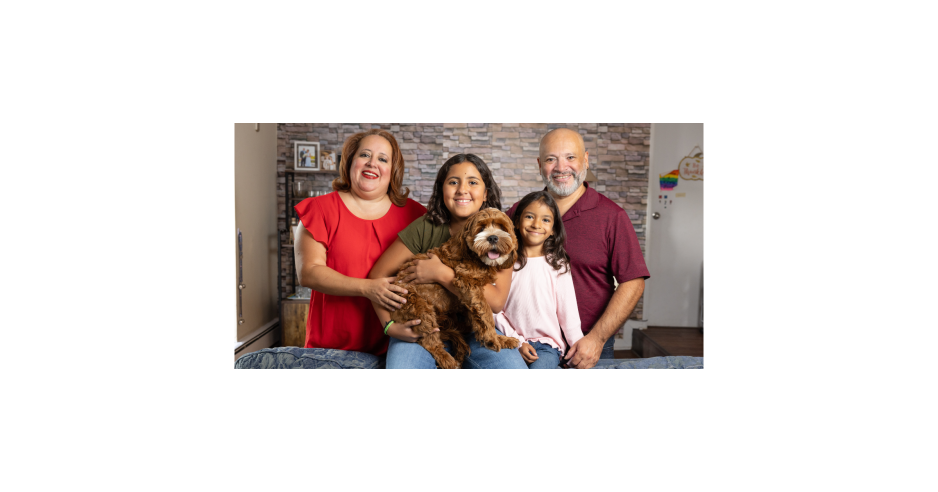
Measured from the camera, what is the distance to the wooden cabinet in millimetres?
2857

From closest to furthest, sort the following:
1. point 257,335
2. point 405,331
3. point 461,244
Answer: point 461,244 < point 405,331 < point 257,335

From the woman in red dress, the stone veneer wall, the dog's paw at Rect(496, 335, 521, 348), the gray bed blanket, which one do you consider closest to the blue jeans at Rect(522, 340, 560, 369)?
the dog's paw at Rect(496, 335, 521, 348)

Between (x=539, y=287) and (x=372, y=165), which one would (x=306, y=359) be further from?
(x=539, y=287)

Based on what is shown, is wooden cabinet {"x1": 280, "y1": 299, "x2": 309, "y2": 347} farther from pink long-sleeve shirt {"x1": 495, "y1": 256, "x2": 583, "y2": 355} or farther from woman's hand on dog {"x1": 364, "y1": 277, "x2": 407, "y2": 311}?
pink long-sleeve shirt {"x1": 495, "y1": 256, "x2": 583, "y2": 355}

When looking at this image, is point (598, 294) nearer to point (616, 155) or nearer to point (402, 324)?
point (616, 155)

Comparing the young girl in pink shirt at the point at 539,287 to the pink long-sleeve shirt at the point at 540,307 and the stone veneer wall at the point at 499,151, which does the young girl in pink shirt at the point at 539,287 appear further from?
the stone veneer wall at the point at 499,151

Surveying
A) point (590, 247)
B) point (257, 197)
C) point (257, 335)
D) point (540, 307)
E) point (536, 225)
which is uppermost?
point (257, 197)

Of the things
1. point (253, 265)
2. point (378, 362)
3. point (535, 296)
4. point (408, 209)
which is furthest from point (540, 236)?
point (253, 265)

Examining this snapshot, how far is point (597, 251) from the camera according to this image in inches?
111

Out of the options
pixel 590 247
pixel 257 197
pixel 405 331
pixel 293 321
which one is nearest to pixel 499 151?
pixel 590 247

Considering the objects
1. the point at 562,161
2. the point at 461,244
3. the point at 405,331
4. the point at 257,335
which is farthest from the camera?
the point at 257,335

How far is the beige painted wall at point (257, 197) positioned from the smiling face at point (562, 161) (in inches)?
53.7

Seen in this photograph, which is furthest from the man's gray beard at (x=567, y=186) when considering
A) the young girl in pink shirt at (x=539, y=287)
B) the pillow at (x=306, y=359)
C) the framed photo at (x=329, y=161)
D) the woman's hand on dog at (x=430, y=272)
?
the pillow at (x=306, y=359)

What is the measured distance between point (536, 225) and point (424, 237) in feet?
1.79
